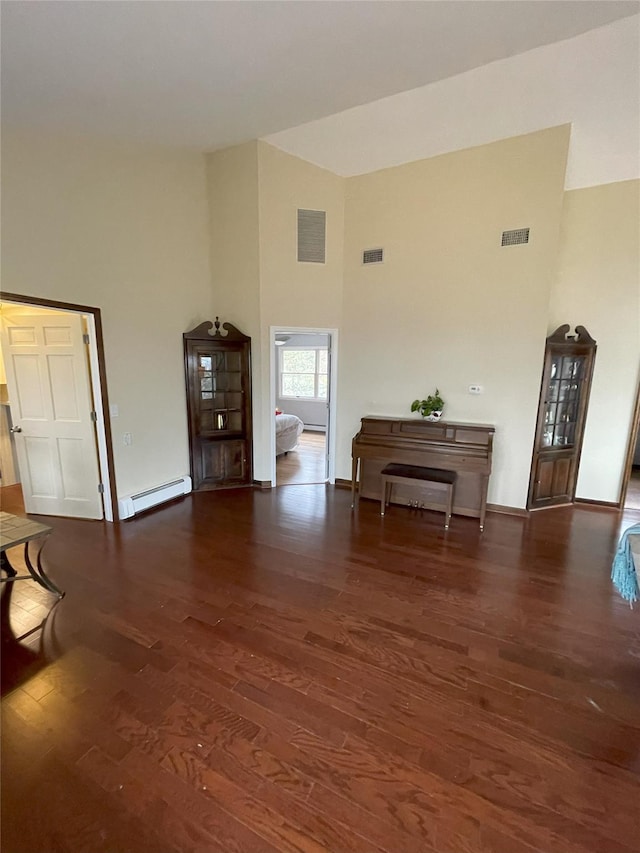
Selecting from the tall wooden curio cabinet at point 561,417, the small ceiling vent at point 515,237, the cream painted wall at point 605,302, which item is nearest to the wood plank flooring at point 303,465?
the tall wooden curio cabinet at point 561,417

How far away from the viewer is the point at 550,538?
12.1 ft

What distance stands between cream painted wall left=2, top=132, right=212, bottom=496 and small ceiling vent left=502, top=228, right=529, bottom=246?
3.39m

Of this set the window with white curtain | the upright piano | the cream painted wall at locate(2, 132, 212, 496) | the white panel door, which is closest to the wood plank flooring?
the upright piano

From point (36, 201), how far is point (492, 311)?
4.27 m

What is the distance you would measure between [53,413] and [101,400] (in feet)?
1.86

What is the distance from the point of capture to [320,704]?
185cm

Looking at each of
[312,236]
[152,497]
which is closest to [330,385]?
[312,236]

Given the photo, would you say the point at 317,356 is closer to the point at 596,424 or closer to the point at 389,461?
the point at 389,461

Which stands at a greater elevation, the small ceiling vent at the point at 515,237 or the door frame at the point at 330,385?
the small ceiling vent at the point at 515,237

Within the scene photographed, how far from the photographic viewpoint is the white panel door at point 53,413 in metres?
3.62

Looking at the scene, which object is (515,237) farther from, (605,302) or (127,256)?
(127,256)

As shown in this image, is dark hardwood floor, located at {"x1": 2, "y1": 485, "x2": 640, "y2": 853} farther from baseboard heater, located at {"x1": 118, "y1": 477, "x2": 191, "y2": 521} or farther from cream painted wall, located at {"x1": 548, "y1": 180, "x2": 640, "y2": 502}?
cream painted wall, located at {"x1": 548, "y1": 180, "x2": 640, "y2": 502}

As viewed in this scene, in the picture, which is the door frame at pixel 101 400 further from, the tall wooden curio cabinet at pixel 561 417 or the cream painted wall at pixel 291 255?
the tall wooden curio cabinet at pixel 561 417

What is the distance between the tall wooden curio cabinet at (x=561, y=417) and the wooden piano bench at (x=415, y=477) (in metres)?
1.06
